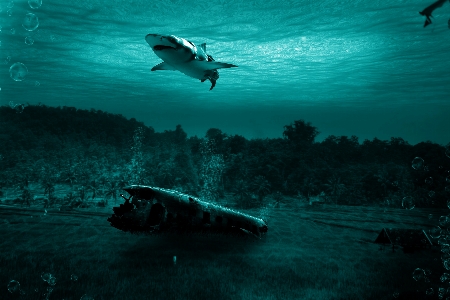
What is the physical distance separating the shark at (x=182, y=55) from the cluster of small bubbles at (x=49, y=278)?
276 inches

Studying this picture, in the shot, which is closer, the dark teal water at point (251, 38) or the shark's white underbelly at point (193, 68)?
the shark's white underbelly at point (193, 68)

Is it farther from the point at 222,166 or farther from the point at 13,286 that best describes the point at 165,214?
the point at 222,166

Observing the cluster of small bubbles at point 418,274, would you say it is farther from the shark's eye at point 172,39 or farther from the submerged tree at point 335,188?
the submerged tree at point 335,188

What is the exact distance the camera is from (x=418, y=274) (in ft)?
29.5

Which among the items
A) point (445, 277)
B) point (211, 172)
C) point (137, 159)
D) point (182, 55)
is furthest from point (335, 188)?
point (137, 159)

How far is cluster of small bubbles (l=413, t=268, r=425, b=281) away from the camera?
28.9 ft

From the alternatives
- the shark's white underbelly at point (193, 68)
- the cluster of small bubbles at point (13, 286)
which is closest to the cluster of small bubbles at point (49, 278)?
the cluster of small bubbles at point (13, 286)

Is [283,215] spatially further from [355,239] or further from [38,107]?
[38,107]

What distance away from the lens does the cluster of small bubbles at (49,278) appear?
7175 mm

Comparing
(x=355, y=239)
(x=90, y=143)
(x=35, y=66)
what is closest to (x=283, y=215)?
(x=355, y=239)

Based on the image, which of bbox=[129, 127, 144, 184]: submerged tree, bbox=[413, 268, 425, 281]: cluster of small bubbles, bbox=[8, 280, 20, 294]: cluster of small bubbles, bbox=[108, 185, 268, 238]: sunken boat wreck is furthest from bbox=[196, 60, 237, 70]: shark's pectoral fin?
bbox=[129, 127, 144, 184]: submerged tree

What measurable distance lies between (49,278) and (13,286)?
2.74 feet

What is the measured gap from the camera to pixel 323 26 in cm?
2245

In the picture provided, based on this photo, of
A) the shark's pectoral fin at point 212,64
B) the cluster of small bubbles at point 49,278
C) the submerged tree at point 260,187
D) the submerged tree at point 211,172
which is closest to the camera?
the shark's pectoral fin at point 212,64
